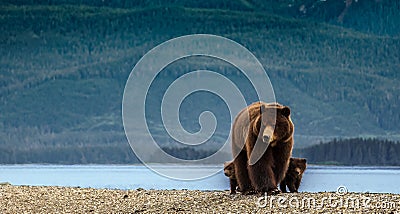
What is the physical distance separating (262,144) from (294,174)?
4.51ft

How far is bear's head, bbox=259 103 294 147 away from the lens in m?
11.7

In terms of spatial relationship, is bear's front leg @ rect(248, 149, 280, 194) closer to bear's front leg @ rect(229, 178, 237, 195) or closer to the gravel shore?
the gravel shore

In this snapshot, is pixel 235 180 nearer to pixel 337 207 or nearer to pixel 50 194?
pixel 337 207

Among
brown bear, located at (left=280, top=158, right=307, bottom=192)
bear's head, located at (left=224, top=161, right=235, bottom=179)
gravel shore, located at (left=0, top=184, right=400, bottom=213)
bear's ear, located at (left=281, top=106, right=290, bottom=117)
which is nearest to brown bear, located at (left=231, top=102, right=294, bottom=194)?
bear's ear, located at (left=281, top=106, right=290, bottom=117)

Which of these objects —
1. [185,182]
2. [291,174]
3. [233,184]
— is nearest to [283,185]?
[291,174]

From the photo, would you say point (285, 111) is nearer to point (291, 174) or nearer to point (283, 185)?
point (291, 174)

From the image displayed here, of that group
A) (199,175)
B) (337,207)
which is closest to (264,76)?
(337,207)

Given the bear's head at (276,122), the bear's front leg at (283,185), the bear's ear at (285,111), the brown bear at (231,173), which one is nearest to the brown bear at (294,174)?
the bear's front leg at (283,185)

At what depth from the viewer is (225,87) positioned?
48.9 feet

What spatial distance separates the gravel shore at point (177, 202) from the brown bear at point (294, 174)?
0.59 m

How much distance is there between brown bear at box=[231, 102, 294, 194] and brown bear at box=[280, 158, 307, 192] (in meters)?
0.60

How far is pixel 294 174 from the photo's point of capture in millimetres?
12977

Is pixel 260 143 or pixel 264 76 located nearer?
pixel 260 143

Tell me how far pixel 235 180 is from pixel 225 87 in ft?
7.44
